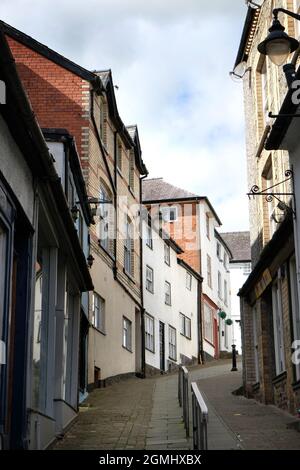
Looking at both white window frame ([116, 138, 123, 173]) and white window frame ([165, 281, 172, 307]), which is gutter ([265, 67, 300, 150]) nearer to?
white window frame ([116, 138, 123, 173])

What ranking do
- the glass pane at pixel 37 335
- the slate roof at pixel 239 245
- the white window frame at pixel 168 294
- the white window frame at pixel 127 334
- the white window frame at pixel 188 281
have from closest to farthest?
the glass pane at pixel 37 335 < the white window frame at pixel 127 334 < the white window frame at pixel 168 294 < the white window frame at pixel 188 281 < the slate roof at pixel 239 245

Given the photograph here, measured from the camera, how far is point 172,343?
35.3 metres

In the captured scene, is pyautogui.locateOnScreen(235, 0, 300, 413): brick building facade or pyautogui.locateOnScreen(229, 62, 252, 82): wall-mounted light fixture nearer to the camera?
pyautogui.locateOnScreen(235, 0, 300, 413): brick building facade

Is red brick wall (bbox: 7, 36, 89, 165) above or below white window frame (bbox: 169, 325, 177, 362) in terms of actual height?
above

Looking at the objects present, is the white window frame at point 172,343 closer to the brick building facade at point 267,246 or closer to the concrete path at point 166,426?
the brick building facade at point 267,246

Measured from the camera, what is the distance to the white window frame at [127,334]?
26.8m

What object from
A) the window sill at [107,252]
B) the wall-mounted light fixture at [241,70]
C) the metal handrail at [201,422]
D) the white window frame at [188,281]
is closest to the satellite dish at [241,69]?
the wall-mounted light fixture at [241,70]

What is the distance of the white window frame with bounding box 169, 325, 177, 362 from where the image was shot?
34938 mm

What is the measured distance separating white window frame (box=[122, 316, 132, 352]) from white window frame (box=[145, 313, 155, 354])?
280 cm

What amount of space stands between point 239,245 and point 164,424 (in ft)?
162

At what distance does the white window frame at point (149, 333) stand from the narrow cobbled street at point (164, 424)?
11.2 m

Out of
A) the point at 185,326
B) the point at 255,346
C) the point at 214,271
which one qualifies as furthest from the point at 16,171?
the point at 214,271

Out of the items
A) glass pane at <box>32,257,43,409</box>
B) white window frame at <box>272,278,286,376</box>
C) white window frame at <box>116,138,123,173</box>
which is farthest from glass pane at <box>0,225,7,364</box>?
white window frame at <box>116,138,123,173</box>

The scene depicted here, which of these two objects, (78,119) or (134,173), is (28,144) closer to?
(78,119)
